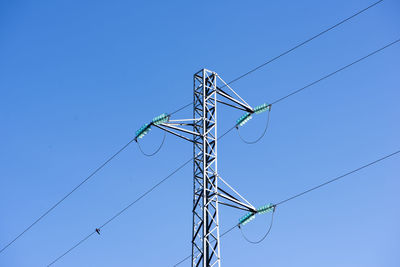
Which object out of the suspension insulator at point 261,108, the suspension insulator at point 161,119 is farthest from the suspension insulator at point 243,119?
the suspension insulator at point 161,119

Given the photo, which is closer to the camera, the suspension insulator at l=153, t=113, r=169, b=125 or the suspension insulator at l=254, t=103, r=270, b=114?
the suspension insulator at l=153, t=113, r=169, b=125

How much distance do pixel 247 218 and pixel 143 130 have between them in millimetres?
5858

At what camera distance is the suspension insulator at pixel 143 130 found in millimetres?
23266

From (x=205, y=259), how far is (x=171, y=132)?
17.9ft

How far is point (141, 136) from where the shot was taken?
23812mm

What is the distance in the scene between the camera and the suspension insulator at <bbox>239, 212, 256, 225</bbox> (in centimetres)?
2194

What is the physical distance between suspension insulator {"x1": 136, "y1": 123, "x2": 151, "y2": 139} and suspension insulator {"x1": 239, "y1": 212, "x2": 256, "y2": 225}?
5.49 meters

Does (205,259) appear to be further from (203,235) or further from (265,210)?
(265,210)

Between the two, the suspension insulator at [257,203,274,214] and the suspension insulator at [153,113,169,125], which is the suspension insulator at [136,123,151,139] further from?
the suspension insulator at [257,203,274,214]

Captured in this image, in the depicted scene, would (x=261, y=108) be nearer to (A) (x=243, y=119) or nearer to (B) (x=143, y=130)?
(A) (x=243, y=119)

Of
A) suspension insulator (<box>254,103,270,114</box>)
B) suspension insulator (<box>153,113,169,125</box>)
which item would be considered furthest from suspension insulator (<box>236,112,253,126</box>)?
suspension insulator (<box>153,113,169,125</box>)

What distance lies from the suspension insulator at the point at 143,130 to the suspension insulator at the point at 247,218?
549cm

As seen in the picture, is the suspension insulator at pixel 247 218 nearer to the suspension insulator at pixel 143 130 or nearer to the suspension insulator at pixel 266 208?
the suspension insulator at pixel 266 208

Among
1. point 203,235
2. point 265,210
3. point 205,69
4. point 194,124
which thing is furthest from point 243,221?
point 205,69
